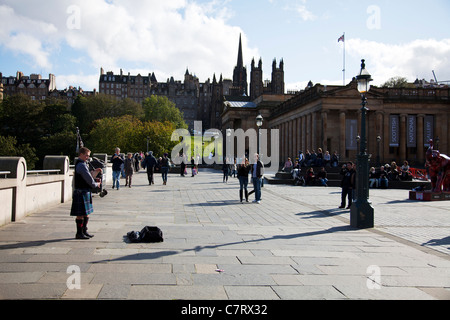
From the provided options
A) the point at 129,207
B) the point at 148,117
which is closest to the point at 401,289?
the point at 129,207

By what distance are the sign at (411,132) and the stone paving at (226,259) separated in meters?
39.9

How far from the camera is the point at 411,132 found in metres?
49.0

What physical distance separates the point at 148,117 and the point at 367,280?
102 m

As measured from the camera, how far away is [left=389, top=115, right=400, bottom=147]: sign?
1914 inches

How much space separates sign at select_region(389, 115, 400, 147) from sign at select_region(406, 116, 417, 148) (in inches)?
47.8

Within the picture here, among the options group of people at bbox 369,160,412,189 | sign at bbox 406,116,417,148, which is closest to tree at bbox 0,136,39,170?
group of people at bbox 369,160,412,189

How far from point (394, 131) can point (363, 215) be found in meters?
41.7

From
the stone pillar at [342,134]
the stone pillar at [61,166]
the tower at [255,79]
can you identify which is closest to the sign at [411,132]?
the stone pillar at [342,134]

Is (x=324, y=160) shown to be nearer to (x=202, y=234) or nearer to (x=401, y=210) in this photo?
(x=401, y=210)

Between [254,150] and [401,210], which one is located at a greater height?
[254,150]

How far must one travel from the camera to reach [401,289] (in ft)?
17.6

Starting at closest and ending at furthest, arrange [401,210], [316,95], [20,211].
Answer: [20,211] < [401,210] < [316,95]

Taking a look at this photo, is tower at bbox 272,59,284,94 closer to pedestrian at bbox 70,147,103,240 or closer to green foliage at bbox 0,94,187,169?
green foliage at bbox 0,94,187,169

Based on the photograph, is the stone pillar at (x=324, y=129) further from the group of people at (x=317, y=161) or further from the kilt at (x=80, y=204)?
the kilt at (x=80, y=204)
